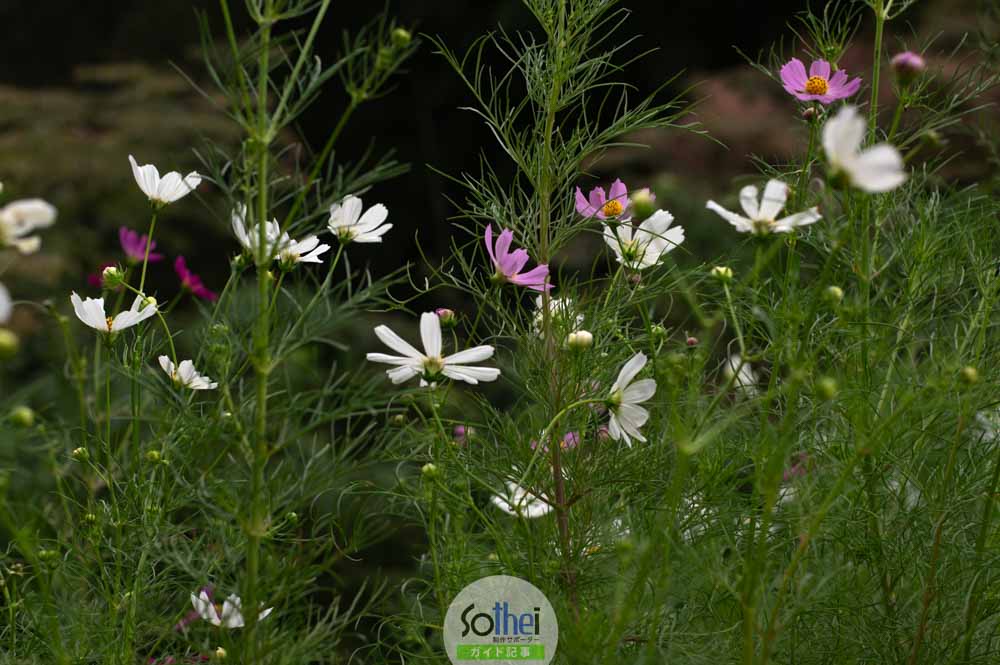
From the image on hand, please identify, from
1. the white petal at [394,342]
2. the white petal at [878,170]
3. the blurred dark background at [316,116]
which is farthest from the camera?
the blurred dark background at [316,116]

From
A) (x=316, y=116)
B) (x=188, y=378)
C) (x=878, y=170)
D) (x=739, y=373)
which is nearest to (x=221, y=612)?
(x=188, y=378)

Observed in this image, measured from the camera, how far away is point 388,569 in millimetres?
2469

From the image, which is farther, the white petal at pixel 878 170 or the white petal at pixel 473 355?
the white petal at pixel 473 355

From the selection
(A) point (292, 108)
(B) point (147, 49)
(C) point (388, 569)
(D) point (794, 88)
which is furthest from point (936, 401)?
(B) point (147, 49)

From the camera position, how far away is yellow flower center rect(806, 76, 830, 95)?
808 millimetres

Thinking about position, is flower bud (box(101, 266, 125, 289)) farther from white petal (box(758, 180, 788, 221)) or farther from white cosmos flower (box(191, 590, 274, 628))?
white petal (box(758, 180, 788, 221))

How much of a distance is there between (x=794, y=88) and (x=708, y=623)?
16.2 inches

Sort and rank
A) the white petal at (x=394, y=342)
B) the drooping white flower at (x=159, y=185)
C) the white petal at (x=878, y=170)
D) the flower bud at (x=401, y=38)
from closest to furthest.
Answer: the white petal at (x=878, y=170), the flower bud at (x=401, y=38), the white petal at (x=394, y=342), the drooping white flower at (x=159, y=185)

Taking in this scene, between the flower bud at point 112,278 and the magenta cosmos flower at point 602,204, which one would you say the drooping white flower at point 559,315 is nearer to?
the magenta cosmos flower at point 602,204

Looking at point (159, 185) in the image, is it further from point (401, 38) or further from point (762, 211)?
point (762, 211)

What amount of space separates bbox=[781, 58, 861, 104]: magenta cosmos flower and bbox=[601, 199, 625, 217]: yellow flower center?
0.16 metres

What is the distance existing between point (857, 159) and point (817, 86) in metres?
0.35

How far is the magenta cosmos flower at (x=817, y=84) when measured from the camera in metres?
0.80

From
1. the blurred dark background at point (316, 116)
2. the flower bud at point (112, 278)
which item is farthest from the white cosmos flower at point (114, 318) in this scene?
the blurred dark background at point (316, 116)
